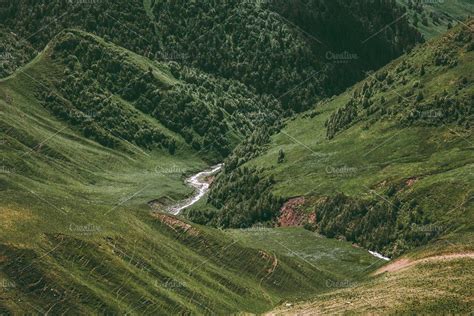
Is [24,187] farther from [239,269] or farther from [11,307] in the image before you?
[11,307]

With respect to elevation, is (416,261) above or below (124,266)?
above

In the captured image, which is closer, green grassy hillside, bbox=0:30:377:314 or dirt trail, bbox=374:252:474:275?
green grassy hillside, bbox=0:30:377:314

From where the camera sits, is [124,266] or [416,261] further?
[416,261]

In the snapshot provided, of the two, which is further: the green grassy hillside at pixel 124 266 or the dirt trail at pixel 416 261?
the dirt trail at pixel 416 261

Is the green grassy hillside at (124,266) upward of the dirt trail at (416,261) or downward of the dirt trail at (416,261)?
downward

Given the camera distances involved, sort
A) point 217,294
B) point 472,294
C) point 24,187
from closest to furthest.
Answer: point 472,294
point 217,294
point 24,187

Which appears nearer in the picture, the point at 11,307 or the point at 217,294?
the point at 11,307

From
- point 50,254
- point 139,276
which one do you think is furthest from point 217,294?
point 50,254

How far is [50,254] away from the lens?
374 feet

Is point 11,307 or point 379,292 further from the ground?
point 379,292

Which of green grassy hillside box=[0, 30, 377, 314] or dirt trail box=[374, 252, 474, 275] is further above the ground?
dirt trail box=[374, 252, 474, 275]

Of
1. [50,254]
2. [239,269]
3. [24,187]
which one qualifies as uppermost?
[50,254]

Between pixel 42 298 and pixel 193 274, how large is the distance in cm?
3068

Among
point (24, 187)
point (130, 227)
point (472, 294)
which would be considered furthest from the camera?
point (24, 187)
